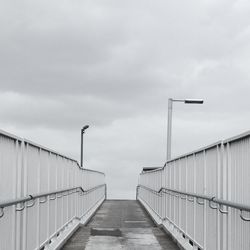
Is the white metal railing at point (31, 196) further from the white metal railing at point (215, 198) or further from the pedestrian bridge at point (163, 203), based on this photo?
the white metal railing at point (215, 198)

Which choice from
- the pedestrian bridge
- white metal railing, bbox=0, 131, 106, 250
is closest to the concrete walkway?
the pedestrian bridge

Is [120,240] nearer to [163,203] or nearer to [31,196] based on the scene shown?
[163,203]

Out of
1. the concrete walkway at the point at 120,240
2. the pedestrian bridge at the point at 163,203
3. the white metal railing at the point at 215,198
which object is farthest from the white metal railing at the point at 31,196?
the white metal railing at the point at 215,198

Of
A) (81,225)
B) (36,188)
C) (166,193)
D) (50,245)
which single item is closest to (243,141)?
(36,188)

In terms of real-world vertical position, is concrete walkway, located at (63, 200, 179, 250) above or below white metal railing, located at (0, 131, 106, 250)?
below

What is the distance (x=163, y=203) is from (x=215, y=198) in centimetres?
977

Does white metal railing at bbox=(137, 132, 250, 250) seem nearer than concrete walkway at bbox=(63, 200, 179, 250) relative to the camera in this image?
Yes

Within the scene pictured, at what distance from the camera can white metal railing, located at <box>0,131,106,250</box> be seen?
744cm

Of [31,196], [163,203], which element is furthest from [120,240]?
[31,196]

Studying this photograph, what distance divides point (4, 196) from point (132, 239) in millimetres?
7668

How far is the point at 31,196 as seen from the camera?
337 inches

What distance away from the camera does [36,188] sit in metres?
9.73

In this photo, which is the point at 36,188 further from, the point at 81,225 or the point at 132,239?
the point at 81,225

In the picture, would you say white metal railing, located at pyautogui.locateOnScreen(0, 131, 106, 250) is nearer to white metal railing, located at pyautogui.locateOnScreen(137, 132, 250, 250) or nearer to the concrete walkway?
the concrete walkway
